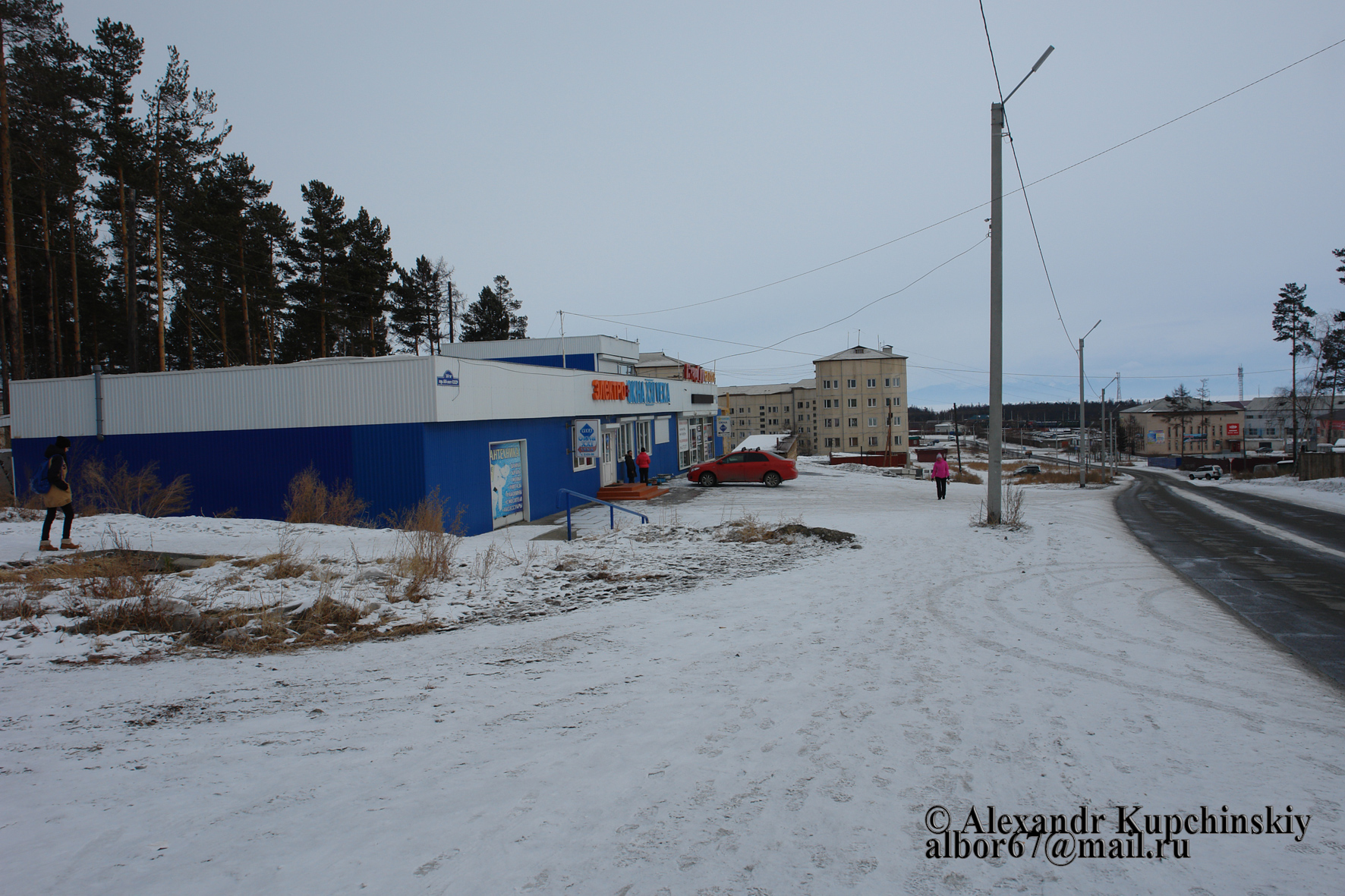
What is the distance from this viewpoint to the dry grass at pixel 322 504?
13984 millimetres

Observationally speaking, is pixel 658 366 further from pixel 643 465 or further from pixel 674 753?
pixel 674 753

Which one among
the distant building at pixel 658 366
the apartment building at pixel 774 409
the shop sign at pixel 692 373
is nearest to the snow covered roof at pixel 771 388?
the apartment building at pixel 774 409

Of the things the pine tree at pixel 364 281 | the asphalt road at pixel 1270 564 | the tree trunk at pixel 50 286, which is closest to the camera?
the asphalt road at pixel 1270 564

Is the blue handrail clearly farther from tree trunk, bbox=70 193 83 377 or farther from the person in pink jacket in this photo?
tree trunk, bbox=70 193 83 377

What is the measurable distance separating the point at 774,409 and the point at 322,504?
105005 millimetres

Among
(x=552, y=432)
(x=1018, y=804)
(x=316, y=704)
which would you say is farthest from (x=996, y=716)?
(x=552, y=432)

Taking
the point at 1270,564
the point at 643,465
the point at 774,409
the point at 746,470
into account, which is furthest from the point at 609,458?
the point at 774,409

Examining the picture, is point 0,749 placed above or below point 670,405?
below

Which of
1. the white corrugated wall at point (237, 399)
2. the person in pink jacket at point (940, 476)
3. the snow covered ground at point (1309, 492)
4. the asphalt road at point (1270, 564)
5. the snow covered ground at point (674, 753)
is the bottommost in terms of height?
the snow covered ground at point (1309, 492)

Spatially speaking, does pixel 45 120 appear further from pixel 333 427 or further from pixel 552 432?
pixel 552 432

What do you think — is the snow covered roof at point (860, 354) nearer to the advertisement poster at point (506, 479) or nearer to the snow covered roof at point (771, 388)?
the snow covered roof at point (771, 388)

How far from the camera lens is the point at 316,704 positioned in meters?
4.81

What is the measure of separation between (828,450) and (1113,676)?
9525 cm

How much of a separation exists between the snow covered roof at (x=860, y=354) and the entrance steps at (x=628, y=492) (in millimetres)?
77665
